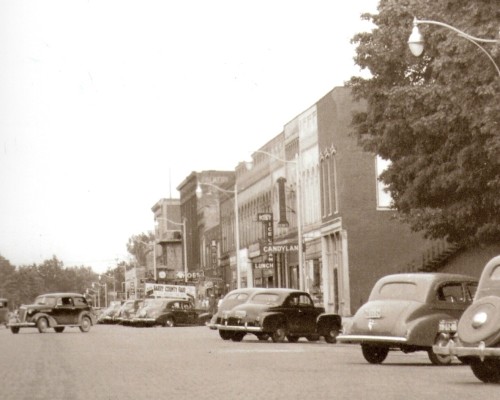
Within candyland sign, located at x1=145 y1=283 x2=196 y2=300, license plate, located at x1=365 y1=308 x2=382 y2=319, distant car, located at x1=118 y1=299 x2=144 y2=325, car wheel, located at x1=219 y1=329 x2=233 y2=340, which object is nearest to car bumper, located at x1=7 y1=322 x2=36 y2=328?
distant car, located at x1=118 y1=299 x2=144 y2=325

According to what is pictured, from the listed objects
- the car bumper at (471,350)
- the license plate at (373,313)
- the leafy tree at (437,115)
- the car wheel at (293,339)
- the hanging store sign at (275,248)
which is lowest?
the car bumper at (471,350)

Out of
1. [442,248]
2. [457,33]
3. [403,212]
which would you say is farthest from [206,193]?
[457,33]

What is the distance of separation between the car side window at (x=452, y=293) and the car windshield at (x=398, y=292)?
Answer: 47 centimetres

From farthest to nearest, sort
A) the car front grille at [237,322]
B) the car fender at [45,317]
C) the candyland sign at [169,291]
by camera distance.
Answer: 1. the candyland sign at [169,291]
2. the car fender at [45,317]
3. the car front grille at [237,322]

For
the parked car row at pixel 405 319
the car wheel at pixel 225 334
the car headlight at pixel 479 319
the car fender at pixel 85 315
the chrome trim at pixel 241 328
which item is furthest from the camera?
the car fender at pixel 85 315

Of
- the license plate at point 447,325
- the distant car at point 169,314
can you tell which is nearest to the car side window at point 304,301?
the license plate at point 447,325

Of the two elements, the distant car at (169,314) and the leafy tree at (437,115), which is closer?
the leafy tree at (437,115)

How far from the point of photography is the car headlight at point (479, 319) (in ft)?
62.6

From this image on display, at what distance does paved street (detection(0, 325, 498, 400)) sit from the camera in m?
17.6

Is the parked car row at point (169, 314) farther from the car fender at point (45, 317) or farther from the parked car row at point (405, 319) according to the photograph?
Result: the parked car row at point (405, 319)

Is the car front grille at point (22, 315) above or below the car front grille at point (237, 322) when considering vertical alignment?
above

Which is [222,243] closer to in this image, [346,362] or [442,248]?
[442,248]

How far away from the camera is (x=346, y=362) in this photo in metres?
25.9

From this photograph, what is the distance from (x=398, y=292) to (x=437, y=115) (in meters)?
11.7
